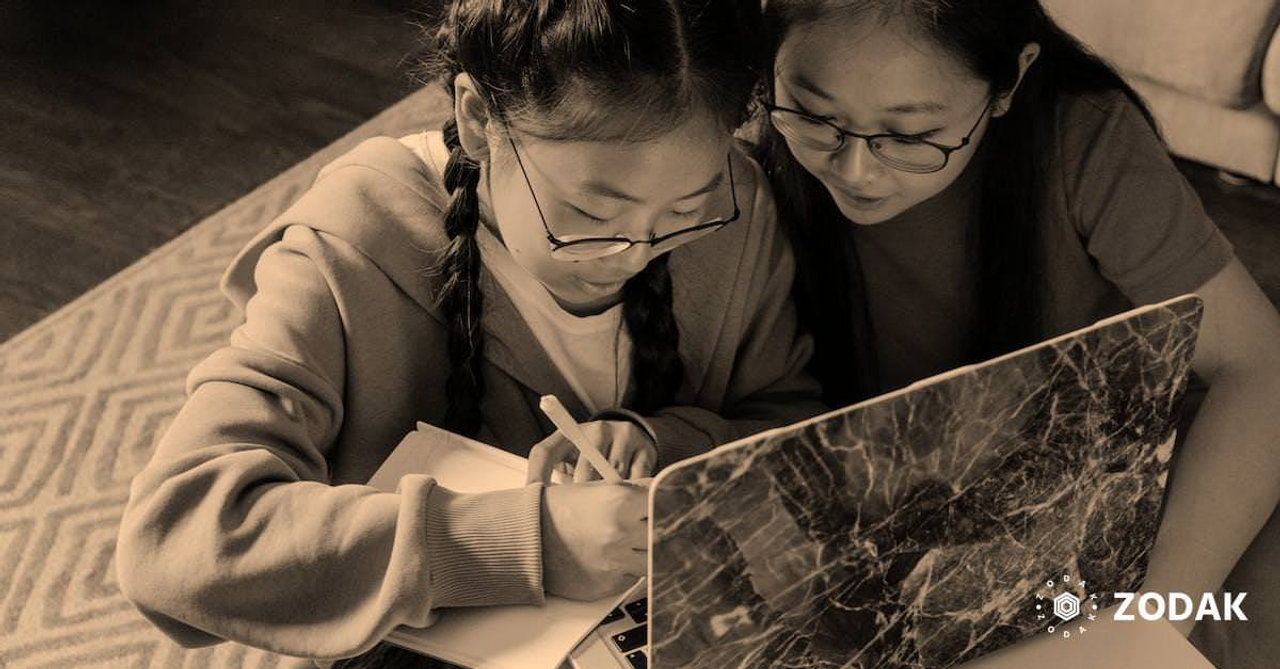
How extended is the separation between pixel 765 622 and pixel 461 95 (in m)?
0.46

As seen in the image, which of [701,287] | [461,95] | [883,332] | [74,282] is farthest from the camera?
[74,282]

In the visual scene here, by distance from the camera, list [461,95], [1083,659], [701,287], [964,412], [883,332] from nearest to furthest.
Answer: [964,412] < [1083,659] < [461,95] < [701,287] < [883,332]

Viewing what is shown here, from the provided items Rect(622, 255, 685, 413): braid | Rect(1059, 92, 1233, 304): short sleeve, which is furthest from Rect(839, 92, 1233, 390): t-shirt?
Rect(622, 255, 685, 413): braid

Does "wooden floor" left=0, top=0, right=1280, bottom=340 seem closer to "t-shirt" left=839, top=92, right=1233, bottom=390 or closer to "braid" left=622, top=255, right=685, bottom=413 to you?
"t-shirt" left=839, top=92, right=1233, bottom=390

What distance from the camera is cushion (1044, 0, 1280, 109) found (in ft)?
7.11

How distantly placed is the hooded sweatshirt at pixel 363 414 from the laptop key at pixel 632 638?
0.06 metres

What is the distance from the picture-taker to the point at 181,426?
99cm

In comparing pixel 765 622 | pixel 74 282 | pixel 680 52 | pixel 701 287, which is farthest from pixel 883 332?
pixel 74 282

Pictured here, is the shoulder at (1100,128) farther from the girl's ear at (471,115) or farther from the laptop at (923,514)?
the girl's ear at (471,115)

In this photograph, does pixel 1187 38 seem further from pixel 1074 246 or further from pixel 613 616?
pixel 613 616

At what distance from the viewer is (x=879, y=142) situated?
1.08m

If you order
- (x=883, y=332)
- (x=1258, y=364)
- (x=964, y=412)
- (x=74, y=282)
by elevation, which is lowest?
(x=74, y=282)

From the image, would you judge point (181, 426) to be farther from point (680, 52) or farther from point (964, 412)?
point (964, 412)

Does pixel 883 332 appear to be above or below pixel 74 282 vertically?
above
